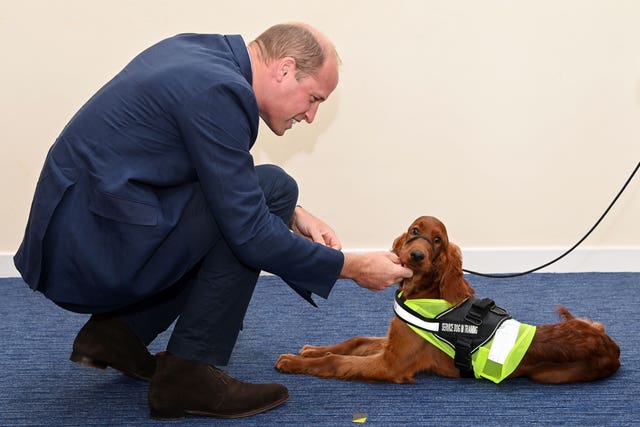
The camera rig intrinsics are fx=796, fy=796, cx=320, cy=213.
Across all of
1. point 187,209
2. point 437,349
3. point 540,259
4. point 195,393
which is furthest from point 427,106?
point 195,393

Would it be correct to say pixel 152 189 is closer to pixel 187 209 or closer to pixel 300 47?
pixel 187 209

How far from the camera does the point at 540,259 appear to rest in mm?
3488

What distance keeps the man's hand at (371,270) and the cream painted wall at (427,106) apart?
1450mm

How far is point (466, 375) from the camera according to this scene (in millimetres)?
2311

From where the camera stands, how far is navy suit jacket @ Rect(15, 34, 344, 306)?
1.81 m

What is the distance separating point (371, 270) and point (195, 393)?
547mm

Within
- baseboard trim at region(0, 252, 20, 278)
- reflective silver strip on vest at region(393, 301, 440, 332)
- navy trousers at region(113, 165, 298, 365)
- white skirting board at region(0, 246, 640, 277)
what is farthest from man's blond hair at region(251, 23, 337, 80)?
baseboard trim at region(0, 252, 20, 278)

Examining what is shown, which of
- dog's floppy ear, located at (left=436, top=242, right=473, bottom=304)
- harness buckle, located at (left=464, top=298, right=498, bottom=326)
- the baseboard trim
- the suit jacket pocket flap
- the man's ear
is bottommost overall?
the baseboard trim

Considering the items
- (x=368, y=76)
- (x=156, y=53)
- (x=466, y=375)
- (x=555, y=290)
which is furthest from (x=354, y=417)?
(x=368, y=76)

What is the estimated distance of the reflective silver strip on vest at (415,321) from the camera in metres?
2.27

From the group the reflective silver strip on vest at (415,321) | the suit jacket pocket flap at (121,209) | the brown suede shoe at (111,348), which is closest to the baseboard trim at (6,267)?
the brown suede shoe at (111,348)

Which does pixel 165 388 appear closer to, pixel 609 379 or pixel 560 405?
pixel 560 405

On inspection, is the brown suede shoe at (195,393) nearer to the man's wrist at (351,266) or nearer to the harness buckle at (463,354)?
the man's wrist at (351,266)

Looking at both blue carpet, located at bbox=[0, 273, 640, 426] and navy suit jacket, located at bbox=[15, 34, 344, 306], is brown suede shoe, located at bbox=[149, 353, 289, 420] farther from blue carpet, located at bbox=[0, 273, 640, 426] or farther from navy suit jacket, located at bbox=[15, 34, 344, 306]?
navy suit jacket, located at bbox=[15, 34, 344, 306]
